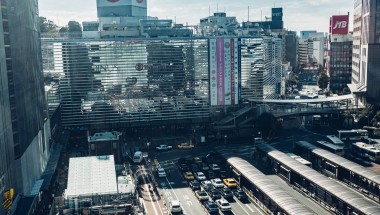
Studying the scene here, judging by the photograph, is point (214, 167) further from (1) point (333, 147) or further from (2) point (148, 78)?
(2) point (148, 78)

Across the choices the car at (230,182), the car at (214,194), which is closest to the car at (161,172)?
the car at (230,182)

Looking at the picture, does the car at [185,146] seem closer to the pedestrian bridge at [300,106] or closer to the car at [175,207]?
the pedestrian bridge at [300,106]

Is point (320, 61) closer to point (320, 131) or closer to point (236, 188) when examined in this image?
point (320, 131)

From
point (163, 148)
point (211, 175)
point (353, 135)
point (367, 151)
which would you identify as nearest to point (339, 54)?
point (353, 135)

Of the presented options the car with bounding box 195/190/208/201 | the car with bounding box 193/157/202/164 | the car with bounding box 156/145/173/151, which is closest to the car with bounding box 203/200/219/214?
the car with bounding box 195/190/208/201

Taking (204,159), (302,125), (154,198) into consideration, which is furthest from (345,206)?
(302,125)
